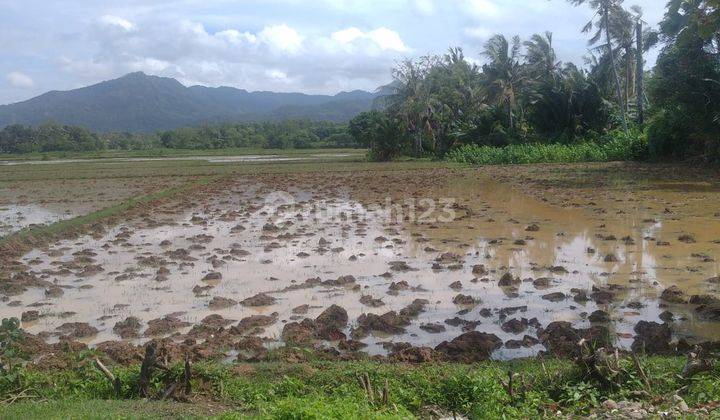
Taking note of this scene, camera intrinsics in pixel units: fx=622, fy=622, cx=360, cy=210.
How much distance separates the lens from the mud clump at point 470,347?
210 inches

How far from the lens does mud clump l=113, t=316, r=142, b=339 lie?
635 cm

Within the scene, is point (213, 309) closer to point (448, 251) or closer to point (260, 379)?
point (260, 379)

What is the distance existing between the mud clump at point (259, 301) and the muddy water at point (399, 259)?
103 mm

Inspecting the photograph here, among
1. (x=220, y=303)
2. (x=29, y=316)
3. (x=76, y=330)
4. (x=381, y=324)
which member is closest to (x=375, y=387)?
(x=381, y=324)

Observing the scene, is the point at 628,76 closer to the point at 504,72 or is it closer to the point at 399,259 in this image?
the point at 504,72

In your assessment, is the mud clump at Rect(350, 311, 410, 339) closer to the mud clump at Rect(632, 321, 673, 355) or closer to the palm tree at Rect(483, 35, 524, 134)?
the mud clump at Rect(632, 321, 673, 355)

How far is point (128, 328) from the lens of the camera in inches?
256

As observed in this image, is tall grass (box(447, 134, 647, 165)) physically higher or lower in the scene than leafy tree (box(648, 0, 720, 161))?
lower

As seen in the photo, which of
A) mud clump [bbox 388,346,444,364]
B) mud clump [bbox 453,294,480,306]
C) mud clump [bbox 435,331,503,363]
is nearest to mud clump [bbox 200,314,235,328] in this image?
A: mud clump [bbox 388,346,444,364]

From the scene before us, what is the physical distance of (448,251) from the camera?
10.3m

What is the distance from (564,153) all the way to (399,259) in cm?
2330

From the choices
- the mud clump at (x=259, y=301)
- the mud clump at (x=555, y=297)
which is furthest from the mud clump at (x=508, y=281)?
the mud clump at (x=259, y=301)

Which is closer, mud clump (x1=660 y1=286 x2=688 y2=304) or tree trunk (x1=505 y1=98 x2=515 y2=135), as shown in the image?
mud clump (x1=660 y1=286 x2=688 y2=304)

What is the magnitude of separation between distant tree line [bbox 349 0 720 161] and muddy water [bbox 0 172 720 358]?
7144mm
